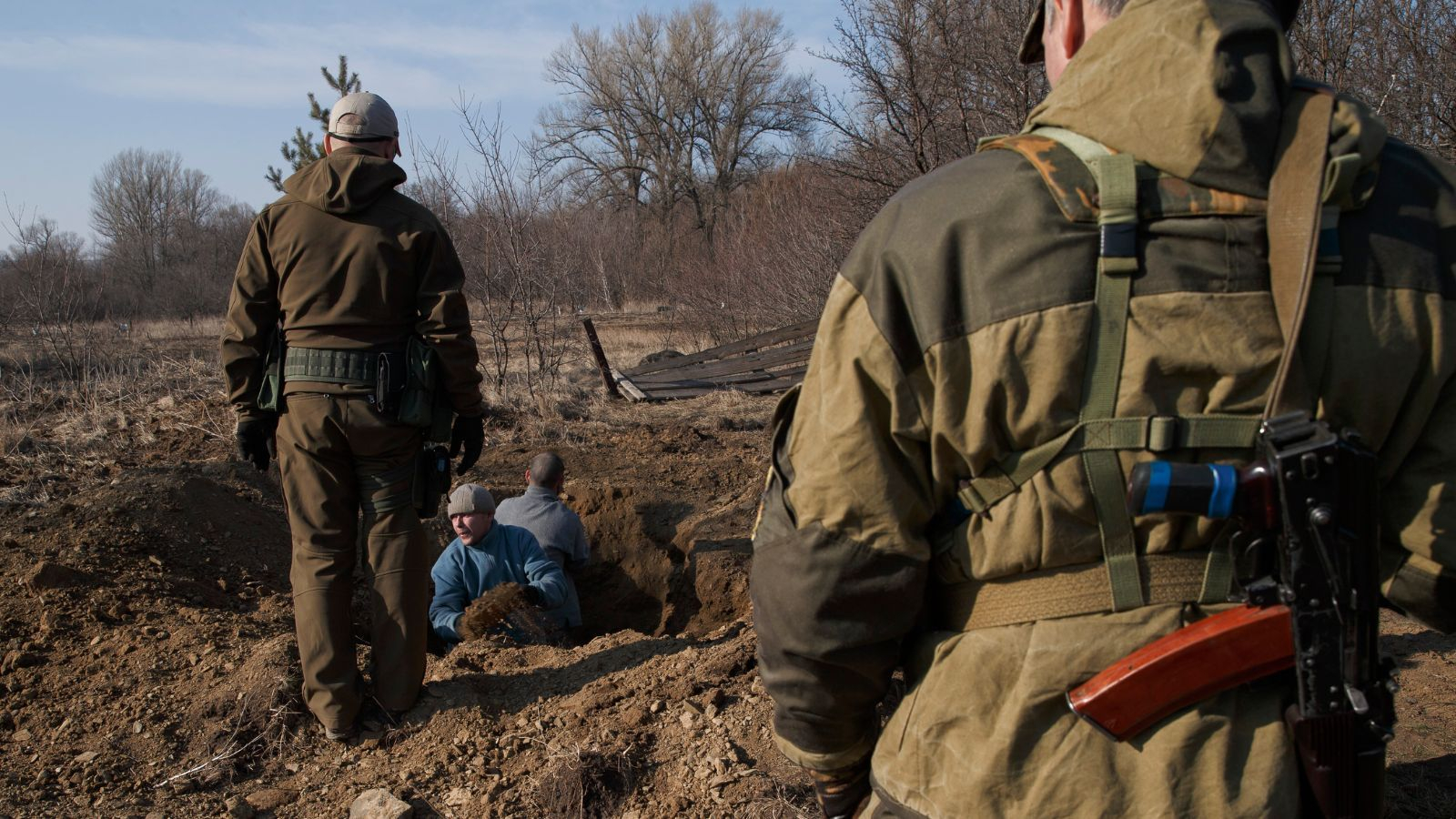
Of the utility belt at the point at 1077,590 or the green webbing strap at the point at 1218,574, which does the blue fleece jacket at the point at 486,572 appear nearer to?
the utility belt at the point at 1077,590

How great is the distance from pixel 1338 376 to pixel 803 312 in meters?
14.5

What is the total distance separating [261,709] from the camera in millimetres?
3557

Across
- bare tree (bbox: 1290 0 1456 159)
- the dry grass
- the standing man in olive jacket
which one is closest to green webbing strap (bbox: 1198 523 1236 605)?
the standing man in olive jacket

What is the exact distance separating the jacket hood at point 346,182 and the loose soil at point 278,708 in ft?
5.43

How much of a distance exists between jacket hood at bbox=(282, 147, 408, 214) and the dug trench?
1659 mm

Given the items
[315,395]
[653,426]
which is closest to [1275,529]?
[315,395]

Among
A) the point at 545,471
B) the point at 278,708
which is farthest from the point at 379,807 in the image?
the point at 545,471

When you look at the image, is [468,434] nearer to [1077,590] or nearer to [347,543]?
[347,543]

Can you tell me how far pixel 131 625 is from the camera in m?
4.31

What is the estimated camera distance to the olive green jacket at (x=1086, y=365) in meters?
1.29

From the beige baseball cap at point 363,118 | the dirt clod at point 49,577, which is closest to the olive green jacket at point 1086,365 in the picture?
the beige baseball cap at point 363,118

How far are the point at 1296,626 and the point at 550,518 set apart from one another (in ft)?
16.1

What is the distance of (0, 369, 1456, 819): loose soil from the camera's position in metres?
3.06

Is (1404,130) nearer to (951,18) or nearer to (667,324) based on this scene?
(951,18)
